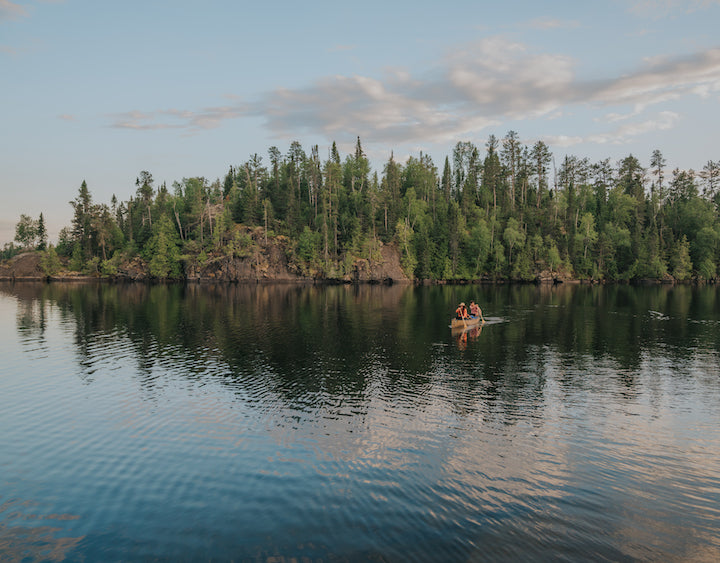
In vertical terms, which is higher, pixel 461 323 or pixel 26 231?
pixel 26 231

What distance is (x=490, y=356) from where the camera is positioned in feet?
115

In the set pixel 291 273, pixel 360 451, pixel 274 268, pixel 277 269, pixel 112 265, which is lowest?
pixel 360 451

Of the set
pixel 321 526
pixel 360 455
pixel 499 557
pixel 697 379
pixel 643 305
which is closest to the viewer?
pixel 499 557

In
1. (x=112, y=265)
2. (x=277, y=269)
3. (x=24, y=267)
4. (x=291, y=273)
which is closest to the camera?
(x=277, y=269)

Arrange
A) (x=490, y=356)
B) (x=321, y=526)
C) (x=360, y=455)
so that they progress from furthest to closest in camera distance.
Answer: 1. (x=490, y=356)
2. (x=360, y=455)
3. (x=321, y=526)

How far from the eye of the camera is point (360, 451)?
17469mm

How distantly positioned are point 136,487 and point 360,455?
8117mm

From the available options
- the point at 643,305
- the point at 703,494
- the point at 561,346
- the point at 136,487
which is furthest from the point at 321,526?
the point at 643,305

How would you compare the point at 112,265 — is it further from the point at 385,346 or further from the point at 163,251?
the point at 385,346

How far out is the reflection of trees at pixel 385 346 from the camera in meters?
26.8

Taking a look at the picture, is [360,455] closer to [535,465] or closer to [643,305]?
[535,465]

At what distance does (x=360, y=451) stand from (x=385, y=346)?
21.8m

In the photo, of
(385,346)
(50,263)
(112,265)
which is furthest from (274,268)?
(385,346)

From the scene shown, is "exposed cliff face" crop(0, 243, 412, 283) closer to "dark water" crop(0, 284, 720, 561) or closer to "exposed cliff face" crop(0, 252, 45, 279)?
"exposed cliff face" crop(0, 252, 45, 279)
